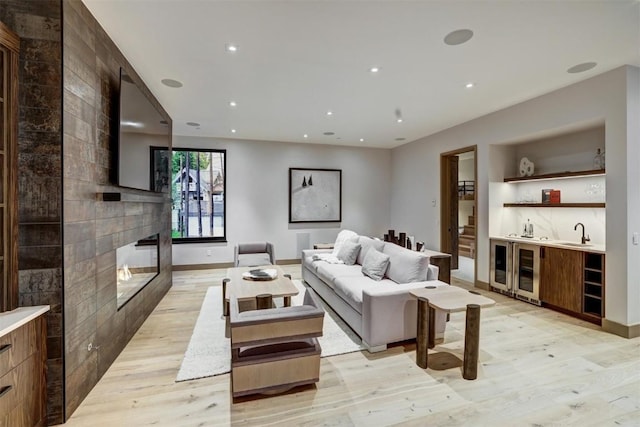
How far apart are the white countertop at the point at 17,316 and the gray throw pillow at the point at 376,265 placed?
299 cm

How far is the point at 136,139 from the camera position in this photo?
3.03 metres

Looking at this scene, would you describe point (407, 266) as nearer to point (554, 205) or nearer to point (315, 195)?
point (554, 205)

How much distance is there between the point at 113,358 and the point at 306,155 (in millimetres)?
5277

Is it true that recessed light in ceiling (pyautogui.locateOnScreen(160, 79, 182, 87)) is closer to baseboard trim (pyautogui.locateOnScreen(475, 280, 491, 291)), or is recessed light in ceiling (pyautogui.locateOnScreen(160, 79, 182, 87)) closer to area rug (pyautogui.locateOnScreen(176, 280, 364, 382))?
area rug (pyautogui.locateOnScreen(176, 280, 364, 382))

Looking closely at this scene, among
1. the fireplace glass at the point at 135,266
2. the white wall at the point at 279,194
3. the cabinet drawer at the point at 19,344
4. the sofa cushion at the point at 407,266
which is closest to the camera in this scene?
the cabinet drawer at the point at 19,344

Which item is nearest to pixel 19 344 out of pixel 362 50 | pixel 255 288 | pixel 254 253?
pixel 255 288

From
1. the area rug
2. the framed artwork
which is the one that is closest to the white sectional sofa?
the area rug

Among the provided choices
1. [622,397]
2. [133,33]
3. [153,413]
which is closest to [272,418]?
[153,413]

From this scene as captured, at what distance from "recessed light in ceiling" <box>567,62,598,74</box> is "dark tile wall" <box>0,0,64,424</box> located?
4.56 meters

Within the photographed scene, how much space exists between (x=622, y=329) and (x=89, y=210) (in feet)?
17.1

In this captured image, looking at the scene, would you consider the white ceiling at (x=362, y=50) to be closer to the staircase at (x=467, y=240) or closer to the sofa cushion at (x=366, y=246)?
the sofa cushion at (x=366, y=246)

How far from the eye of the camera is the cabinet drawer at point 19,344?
5.01ft

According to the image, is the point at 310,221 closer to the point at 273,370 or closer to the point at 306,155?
the point at 306,155

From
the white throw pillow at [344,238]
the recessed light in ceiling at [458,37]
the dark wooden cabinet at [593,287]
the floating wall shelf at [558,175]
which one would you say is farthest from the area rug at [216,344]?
the floating wall shelf at [558,175]
